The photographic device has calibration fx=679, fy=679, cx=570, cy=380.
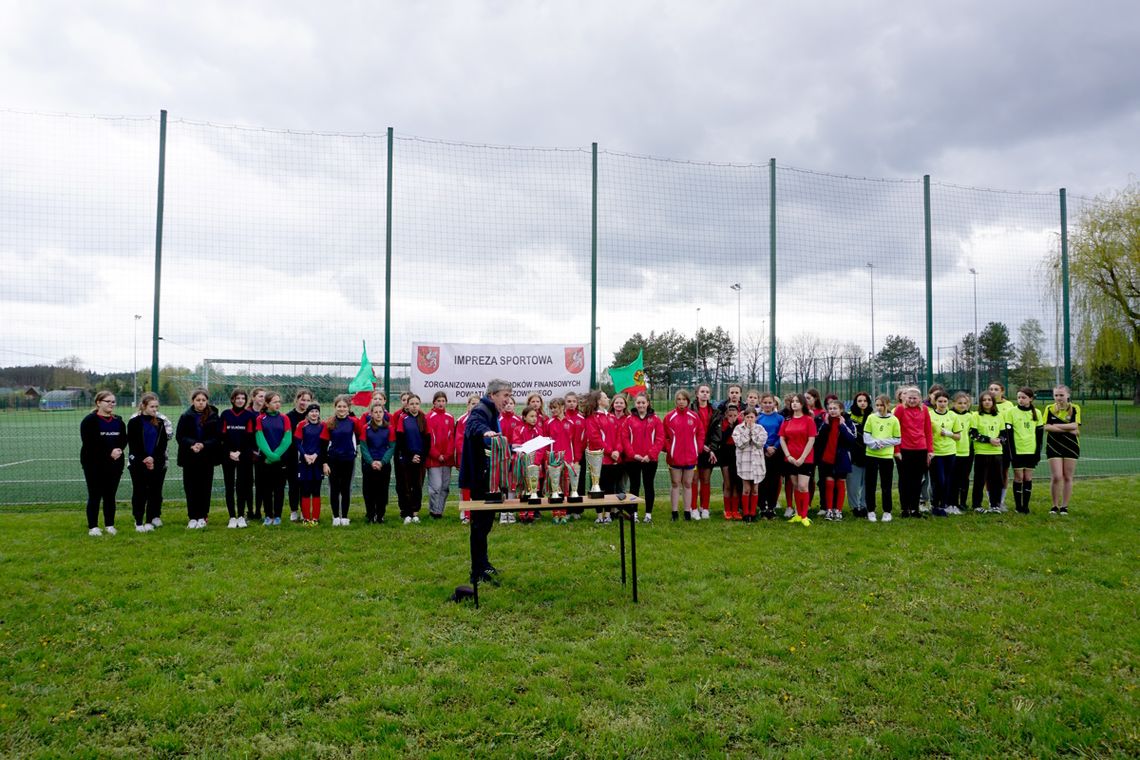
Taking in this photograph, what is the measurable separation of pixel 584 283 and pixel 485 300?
1.58 m

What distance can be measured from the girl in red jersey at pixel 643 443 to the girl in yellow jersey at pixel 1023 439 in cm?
521

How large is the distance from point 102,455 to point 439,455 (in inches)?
159

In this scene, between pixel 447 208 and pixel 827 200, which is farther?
pixel 827 200

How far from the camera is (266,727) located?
363cm

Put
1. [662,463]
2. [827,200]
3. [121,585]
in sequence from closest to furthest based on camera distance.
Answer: [121,585]
[827,200]
[662,463]

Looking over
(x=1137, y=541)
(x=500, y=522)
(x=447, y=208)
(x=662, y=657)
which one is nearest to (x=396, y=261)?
(x=447, y=208)

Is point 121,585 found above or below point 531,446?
below

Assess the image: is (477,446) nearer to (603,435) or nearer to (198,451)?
(603,435)

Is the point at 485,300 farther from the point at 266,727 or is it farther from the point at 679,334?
the point at 266,727

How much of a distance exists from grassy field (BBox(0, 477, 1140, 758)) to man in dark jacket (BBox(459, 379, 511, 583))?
1.59ft

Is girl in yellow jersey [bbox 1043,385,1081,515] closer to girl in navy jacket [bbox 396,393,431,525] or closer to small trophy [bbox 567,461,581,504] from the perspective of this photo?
small trophy [bbox 567,461,581,504]

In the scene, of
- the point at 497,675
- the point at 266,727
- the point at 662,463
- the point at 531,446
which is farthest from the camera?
the point at 662,463

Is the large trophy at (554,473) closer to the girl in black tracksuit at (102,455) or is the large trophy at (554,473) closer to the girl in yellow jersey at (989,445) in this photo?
the girl in black tracksuit at (102,455)

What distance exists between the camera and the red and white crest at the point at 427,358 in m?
10.3
